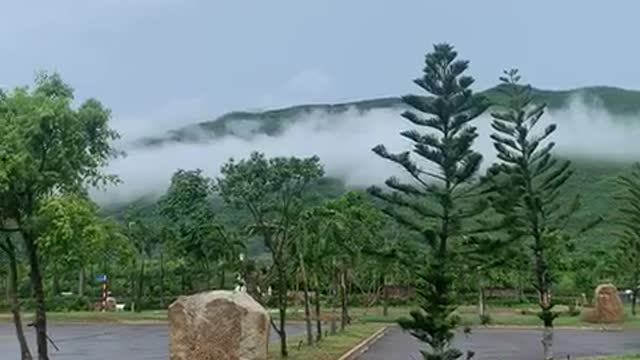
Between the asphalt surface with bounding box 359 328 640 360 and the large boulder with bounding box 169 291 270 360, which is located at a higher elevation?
the large boulder with bounding box 169 291 270 360

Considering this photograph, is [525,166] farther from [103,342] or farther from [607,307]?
[607,307]

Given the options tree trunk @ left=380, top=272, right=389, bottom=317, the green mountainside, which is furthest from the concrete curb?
the green mountainside

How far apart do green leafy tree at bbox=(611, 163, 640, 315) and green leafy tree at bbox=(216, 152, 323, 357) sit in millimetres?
19249

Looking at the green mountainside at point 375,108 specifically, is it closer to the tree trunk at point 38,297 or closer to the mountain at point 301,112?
the mountain at point 301,112

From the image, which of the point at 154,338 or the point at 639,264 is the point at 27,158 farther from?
the point at 639,264

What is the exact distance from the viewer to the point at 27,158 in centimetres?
1119

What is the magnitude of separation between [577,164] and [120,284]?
58371mm

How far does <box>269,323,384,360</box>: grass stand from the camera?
56.1ft

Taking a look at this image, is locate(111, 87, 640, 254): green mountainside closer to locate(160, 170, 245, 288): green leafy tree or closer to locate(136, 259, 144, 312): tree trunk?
locate(136, 259, 144, 312): tree trunk

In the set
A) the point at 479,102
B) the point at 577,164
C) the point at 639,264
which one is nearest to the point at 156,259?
the point at 639,264

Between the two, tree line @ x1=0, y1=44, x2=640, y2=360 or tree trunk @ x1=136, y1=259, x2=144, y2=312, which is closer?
tree line @ x1=0, y1=44, x2=640, y2=360

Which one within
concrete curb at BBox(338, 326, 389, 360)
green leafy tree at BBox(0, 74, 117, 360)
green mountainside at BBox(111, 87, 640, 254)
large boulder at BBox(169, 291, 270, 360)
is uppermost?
green mountainside at BBox(111, 87, 640, 254)

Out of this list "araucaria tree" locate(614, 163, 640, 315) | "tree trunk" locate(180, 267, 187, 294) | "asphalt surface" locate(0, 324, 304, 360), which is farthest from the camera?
"tree trunk" locate(180, 267, 187, 294)

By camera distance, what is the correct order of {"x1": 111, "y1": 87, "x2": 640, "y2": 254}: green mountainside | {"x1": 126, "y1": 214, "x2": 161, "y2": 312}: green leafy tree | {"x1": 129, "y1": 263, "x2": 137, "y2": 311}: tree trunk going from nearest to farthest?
1. {"x1": 126, "y1": 214, "x2": 161, "y2": 312}: green leafy tree
2. {"x1": 129, "y1": 263, "x2": 137, "y2": 311}: tree trunk
3. {"x1": 111, "y1": 87, "x2": 640, "y2": 254}: green mountainside
